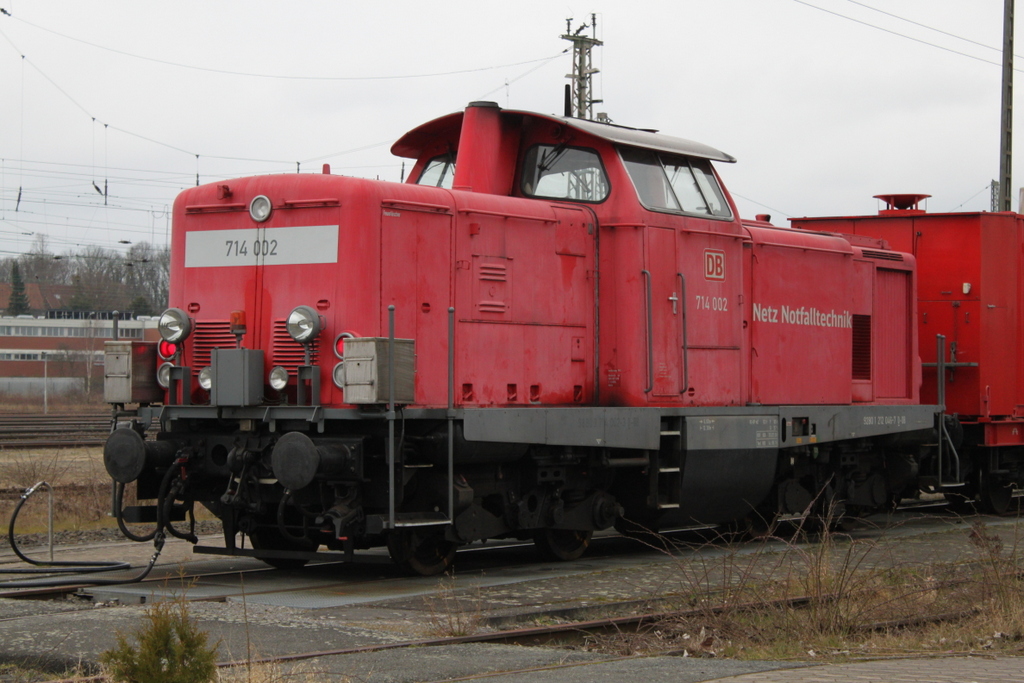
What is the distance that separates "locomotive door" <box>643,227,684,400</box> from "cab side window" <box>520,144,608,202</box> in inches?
28.9

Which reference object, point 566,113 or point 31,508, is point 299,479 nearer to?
point 566,113

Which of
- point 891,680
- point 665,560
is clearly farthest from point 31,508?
point 891,680

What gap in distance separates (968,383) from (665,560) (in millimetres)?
6294

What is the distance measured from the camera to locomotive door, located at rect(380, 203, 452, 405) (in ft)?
31.3

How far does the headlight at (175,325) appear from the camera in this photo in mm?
9898

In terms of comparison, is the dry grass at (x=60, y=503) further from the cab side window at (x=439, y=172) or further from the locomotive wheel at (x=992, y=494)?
the locomotive wheel at (x=992, y=494)

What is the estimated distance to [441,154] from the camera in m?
11.8

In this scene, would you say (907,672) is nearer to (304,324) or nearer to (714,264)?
(304,324)

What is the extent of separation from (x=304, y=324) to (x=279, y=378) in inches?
19.6

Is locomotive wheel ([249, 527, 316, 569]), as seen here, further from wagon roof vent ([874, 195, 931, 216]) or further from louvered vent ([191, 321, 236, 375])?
wagon roof vent ([874, 195, 931, 216])

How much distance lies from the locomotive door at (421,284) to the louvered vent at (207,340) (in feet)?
4.77

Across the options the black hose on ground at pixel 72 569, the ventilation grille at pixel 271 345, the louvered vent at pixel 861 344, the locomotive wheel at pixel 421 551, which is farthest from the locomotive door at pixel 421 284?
the louvered vent at pixel 861 344

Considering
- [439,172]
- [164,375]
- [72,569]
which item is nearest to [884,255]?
[439,172]

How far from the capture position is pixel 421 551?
9.97m
